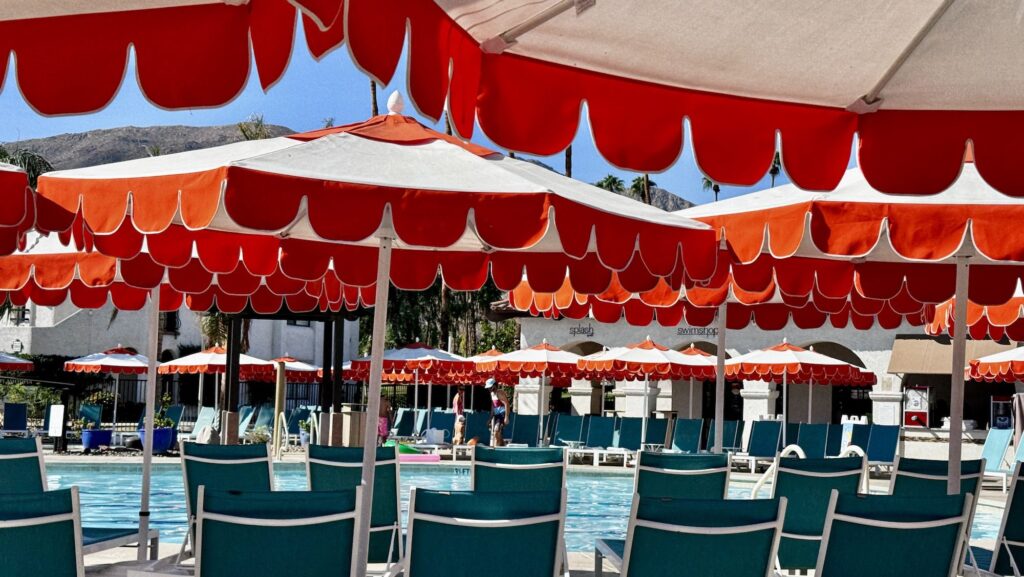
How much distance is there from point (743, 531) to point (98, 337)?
43.4m

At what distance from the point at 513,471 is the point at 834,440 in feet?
46.0

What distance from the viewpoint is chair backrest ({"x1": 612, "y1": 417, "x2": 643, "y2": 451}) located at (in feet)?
67.4

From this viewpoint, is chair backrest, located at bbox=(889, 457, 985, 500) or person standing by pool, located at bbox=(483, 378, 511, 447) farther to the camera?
person standing by pool, located at bbox=(483, 378, 511, 447)

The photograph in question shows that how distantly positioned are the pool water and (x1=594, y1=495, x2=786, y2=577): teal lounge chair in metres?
7.34

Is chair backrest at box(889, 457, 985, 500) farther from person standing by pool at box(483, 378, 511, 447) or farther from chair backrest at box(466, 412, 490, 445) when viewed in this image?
chair backrest at box(466, 412, 490, 445)

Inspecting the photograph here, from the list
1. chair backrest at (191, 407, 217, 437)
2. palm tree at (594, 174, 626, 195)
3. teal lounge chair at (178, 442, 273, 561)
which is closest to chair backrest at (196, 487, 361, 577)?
teal lounge chair at (178, 442, 273, 561)

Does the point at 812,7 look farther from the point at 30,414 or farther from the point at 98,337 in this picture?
the point at 98,337

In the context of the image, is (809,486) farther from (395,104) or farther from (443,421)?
(443,421)

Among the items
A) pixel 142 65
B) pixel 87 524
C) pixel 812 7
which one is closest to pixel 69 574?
pixel 142 65

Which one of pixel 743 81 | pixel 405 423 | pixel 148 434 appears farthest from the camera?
pixel 405 423

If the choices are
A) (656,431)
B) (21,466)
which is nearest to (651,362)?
(656,431)

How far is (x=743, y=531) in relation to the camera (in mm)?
3965

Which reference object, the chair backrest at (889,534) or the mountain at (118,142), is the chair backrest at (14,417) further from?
the mountain at (118,142)

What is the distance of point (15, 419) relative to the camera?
21859mm
